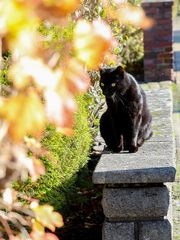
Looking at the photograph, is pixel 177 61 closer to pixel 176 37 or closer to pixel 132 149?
pixel 176 37

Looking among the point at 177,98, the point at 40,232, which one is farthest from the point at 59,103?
the point at 177,98

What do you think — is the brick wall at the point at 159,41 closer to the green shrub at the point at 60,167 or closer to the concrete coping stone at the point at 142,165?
the concrete coping stone at the point at 142,165

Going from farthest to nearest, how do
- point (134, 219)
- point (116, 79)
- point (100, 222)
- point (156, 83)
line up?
point (156, 83)
point (100, 222)
point (116, 79)
point (134, 219)

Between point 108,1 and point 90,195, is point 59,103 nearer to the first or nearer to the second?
point 90,195

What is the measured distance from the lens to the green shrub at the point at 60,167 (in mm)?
3879

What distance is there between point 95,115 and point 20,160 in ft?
15.1

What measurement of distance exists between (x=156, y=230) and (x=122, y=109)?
0.90m

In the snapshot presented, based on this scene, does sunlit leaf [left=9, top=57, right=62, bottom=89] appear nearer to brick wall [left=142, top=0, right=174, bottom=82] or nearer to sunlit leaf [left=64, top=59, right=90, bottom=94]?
sunlit leaf [left=64, top=59, right=90, bottom=94]

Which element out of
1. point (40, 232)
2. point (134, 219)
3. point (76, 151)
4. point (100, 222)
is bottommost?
point (100, 222)

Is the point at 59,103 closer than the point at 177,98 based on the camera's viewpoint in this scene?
Yes

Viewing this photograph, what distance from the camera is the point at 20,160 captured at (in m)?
1.45

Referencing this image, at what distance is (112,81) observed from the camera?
13.8ft

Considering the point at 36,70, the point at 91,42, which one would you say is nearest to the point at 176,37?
the point at 91,42

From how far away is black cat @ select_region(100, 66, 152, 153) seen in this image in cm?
424
